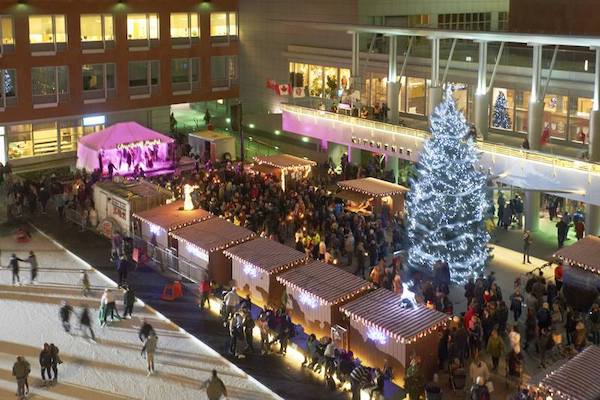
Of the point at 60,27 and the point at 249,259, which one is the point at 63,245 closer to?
the point at 249,259

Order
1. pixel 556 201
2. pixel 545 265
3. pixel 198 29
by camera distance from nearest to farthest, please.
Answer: pixel 545 265 → pixel 556 201 → pixel 198 29

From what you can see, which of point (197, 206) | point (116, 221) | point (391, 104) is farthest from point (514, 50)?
point (116, 221)

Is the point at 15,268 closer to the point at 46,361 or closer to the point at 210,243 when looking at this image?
the point at 210,243

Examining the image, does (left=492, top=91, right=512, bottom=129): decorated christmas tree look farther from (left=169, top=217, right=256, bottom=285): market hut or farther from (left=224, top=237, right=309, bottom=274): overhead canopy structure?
(left=224, top=237, right=309, bottom=274): overhead canopy structure

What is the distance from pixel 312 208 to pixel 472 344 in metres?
12.3

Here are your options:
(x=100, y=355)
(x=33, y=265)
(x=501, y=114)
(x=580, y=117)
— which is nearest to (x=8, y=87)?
(x=33, y=265)

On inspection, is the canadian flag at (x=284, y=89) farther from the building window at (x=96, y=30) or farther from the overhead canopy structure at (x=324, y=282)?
the overhead canopy structure at (x=324, y=282)

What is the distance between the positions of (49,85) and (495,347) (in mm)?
32720

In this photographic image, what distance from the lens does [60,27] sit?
4441 cm

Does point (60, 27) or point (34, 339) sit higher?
point (60, 27)

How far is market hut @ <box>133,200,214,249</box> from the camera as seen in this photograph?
1090 inches

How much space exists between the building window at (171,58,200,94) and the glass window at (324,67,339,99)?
9.44 metres

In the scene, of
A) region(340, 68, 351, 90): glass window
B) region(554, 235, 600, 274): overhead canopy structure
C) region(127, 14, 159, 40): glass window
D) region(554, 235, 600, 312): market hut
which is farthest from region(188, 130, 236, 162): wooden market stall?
region(554, 235, 600, 312): market hut

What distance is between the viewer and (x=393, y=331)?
1895cm
